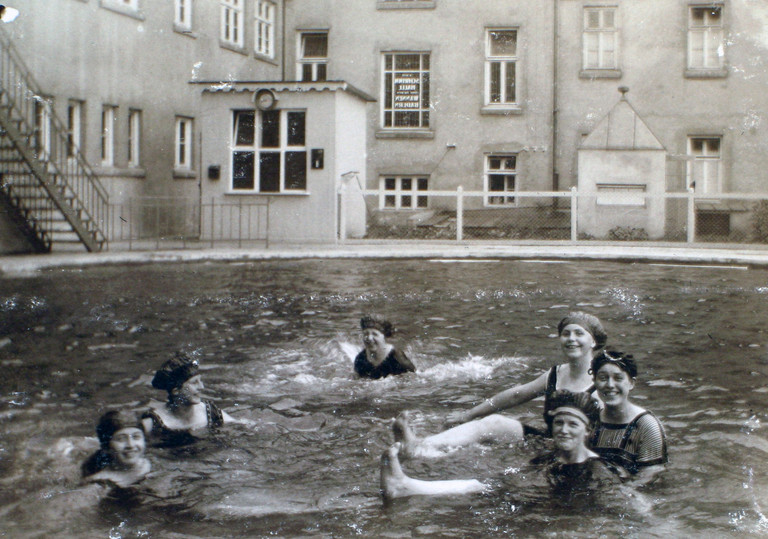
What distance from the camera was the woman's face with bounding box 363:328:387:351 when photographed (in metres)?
8.58

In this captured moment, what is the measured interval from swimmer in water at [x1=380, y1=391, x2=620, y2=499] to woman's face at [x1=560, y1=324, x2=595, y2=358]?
0.60 metres

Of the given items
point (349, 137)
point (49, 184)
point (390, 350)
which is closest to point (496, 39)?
point (349, 137)

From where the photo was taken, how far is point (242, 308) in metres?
13.7

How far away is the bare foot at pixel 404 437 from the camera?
6172mm

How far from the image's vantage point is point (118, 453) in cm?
580

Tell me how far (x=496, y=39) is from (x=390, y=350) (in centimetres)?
2264

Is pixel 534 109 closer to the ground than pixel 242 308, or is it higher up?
higher up

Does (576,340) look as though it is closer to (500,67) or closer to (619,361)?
(619,361)

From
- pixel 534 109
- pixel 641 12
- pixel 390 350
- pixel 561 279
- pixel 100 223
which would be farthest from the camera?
pixel 534 109

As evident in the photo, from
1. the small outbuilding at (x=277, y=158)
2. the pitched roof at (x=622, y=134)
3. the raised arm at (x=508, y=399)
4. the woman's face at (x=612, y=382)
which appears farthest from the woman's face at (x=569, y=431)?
the pitched roof at (x=622, y=134)

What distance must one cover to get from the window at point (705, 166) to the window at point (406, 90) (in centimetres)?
788

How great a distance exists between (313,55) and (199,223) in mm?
8365

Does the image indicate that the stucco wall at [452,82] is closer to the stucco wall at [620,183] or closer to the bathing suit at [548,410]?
the stucco wall at [620,183]

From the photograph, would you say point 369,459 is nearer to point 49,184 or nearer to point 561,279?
point 561,279
